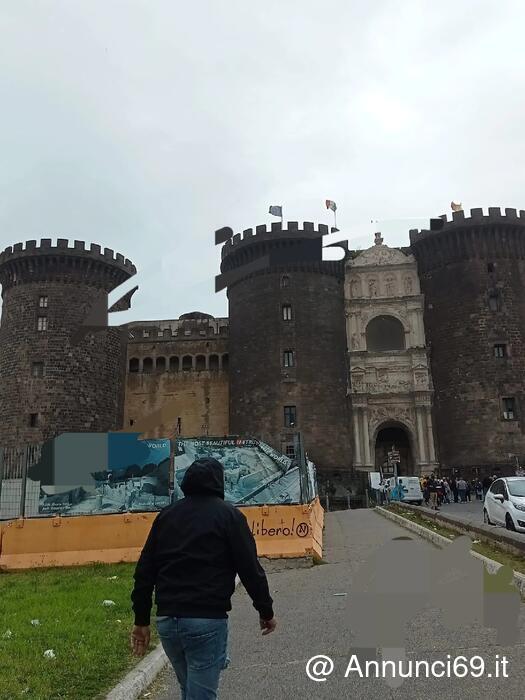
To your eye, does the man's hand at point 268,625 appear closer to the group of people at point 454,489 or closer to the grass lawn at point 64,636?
the grass lawn at point 64,636

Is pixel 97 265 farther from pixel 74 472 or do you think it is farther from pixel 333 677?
pixel 333 677

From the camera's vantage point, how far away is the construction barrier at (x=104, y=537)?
11.8 m

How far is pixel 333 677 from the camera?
209 inches

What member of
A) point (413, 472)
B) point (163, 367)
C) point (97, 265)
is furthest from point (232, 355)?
point (413, 472)

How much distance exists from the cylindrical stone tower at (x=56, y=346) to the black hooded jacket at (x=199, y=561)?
114 ft

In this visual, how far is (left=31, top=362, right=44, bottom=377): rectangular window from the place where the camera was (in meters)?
38.3

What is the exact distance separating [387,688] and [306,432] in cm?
A: 3381

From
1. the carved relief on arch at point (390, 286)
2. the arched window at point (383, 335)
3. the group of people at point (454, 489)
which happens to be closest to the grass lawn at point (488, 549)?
the group of people at point (454, 489)

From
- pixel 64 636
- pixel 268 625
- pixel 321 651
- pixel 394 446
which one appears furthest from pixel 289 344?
pixel 268 625

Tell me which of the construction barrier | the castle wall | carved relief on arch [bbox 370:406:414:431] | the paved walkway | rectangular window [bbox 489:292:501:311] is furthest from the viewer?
the castle wall

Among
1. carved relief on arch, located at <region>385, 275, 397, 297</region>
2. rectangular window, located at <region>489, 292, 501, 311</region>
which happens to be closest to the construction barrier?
rectangular window, located at <region>489, 292, 501, 311</region>

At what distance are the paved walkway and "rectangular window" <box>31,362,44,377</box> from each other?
31.7m

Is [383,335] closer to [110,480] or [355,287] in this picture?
[355,287]

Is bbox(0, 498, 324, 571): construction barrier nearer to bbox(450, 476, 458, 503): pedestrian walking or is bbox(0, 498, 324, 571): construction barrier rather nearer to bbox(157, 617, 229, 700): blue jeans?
bbox(157, 617, 229, 700): blue jeans
